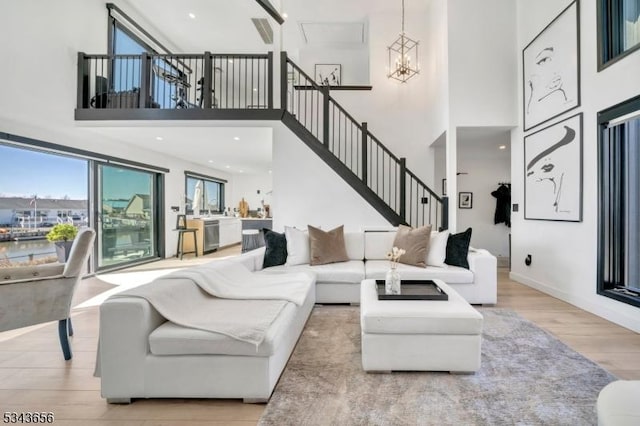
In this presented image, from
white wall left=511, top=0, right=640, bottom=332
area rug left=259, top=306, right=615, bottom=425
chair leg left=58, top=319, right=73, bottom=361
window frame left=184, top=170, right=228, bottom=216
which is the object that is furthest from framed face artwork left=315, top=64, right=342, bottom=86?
chair leg left=58, top=319, right=73, bottom=361

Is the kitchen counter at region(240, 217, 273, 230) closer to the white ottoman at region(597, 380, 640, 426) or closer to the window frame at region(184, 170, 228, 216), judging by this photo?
the window frame at region(184, 170, 228, 216)

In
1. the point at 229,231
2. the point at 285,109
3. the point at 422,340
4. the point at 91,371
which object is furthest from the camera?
the point at 229,231

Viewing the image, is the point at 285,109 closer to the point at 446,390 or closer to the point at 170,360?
the point at 170,360

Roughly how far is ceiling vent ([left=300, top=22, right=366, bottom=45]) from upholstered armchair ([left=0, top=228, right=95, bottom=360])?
612 cm

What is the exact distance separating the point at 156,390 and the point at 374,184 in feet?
17.0

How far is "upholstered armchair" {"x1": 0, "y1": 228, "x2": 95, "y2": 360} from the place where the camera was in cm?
210

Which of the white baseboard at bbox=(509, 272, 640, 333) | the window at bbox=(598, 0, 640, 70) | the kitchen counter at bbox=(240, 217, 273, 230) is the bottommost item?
the white baseboard at bbox=(509, 272, 640, 333)

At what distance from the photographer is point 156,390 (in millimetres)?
1740

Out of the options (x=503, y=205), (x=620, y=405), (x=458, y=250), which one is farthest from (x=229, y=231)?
(x=620, y=405)

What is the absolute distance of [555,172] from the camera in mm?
3828

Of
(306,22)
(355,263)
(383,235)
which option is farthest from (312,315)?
(306,22)

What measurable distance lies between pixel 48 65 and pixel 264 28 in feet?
→ 13.7

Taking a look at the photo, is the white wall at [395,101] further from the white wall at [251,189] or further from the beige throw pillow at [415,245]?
the white wall at [251,189]

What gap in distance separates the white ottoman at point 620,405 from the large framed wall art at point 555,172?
2.91 metres
